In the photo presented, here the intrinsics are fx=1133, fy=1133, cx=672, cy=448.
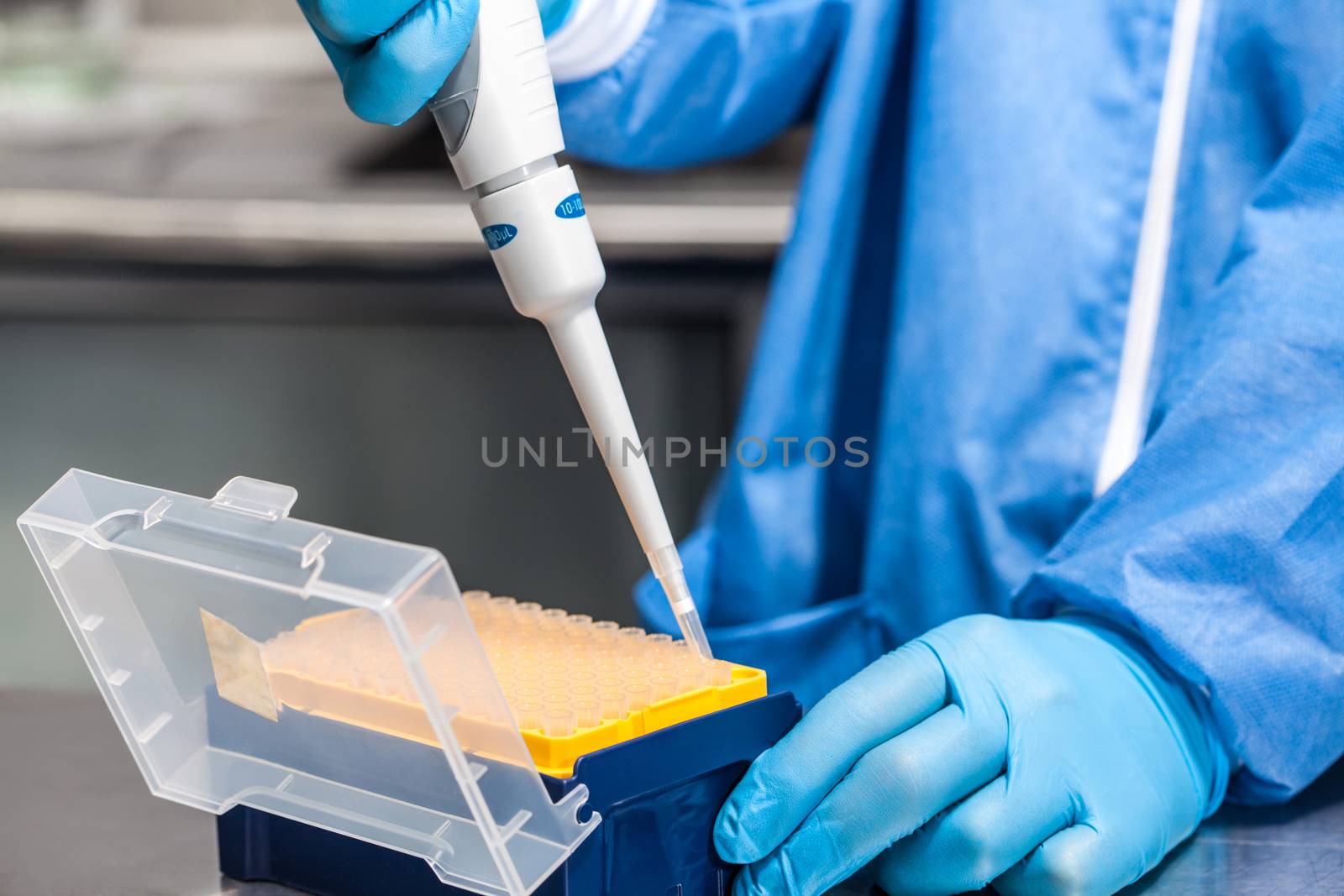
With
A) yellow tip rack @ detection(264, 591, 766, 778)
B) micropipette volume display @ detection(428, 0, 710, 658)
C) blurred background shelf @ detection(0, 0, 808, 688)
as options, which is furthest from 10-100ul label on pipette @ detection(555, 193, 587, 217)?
blurred background shelf @ detection(0, 0, 808, 688)

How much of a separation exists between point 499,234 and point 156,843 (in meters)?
0.39

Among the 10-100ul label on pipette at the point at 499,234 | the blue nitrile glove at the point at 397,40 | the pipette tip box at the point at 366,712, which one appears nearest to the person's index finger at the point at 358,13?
the blue nitrile glove at the point at 397,40

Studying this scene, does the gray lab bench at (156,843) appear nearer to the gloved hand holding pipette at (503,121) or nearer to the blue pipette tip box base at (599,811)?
the blue pipette tip box base at (599,811)

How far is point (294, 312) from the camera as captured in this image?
121 cm

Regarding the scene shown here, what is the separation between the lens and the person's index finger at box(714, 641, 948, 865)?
1.69 ft

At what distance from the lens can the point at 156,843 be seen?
634 millimetres

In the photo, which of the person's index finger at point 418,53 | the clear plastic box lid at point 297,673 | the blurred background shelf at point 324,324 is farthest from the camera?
the blurred background shelf at point 324,324

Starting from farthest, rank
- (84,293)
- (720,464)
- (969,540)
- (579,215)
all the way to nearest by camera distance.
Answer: (720,464) < (84,293) < (969,540) < (579,215)

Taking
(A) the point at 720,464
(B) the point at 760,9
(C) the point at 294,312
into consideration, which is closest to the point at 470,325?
(C) the point at 294,312

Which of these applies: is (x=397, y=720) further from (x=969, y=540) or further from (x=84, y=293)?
(x=84, y=293)

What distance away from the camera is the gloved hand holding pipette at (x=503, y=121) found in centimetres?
58

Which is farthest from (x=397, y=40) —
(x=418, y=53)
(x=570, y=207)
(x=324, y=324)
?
(x=324, y=324)

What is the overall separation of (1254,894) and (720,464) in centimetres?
80

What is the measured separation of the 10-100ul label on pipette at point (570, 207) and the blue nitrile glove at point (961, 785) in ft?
0.92
